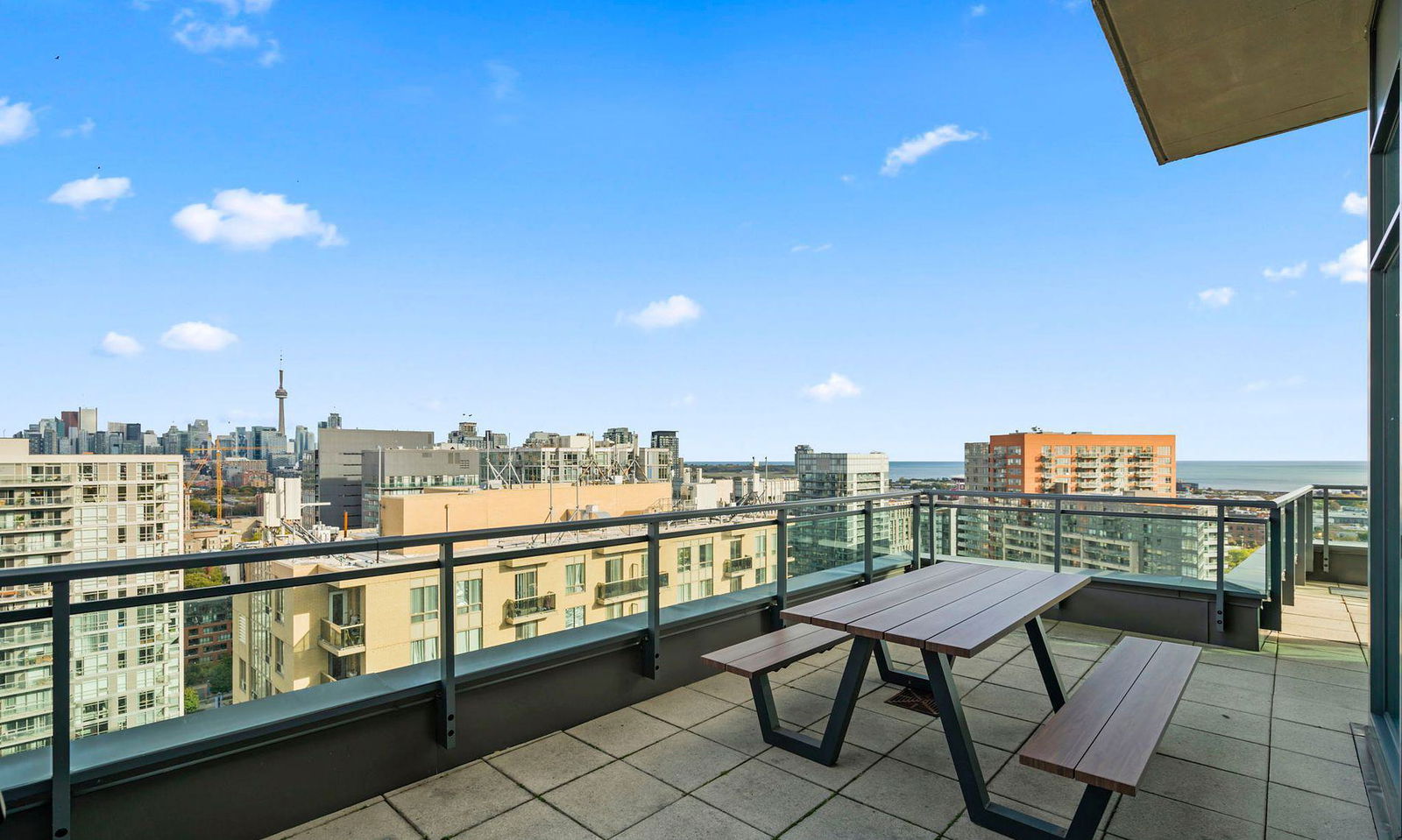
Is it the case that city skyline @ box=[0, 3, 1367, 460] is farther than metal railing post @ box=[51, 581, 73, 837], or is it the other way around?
city skyline @ box=[0, 3, 1367, 460]

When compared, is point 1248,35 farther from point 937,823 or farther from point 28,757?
point 28,757

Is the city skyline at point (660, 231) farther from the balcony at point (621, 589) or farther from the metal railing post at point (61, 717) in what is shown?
the metal railing post at point (61, 717)

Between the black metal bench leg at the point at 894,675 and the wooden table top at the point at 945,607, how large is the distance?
→ 23.8 inches

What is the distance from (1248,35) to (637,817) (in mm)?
4397

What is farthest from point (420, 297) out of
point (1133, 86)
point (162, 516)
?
point (1133, 86)

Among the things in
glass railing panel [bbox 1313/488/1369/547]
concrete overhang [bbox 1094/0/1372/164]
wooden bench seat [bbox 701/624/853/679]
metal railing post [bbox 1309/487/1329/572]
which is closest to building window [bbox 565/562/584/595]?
wooden bench seat [bbox 701/624/853/679]

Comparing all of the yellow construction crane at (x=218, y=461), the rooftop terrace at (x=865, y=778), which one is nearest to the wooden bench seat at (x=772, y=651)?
the rooftop terrace at (x=865, y=778)

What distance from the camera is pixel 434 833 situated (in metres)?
2.45

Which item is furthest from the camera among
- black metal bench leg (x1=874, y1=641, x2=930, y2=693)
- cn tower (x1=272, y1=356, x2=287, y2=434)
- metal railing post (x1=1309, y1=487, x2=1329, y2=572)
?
cn tower (x1=272, y1=356, x2=287, y2=434)

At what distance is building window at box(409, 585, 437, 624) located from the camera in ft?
9.64

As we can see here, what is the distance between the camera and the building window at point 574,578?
3564 mm

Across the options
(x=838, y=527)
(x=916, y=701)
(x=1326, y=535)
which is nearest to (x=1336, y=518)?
(x=1326, y=535)

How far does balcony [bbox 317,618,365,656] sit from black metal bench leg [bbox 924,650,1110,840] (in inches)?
94.8

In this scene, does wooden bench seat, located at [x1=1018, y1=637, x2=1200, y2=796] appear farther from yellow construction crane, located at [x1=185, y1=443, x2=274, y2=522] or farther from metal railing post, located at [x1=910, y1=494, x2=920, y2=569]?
yellow construction crane, located at [x1=185, y1=443, x2=274, y2=522]
